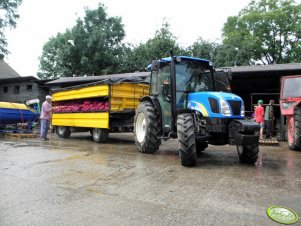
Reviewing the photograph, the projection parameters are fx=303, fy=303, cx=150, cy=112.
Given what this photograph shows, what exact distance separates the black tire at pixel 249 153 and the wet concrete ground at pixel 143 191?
0.23 m

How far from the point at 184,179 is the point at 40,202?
238 cm

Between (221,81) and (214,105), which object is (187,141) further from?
(221,81)

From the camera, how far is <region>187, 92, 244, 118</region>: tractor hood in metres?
6.46

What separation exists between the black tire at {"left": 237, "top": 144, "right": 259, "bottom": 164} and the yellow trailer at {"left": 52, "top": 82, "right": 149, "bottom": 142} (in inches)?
189

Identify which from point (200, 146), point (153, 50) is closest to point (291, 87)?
point (200, 146)

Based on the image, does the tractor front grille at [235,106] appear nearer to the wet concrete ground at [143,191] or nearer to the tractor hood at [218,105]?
the tractor hood at [218,105]

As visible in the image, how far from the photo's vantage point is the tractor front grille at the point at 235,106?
6576 millimetres

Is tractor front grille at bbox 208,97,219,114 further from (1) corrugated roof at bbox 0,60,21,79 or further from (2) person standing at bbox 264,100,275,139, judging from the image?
(1) corrugated roof at bbox 0,60,21,79

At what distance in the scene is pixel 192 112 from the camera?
688 cm

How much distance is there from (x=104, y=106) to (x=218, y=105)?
5.37 metres

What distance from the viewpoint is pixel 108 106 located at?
34.3ft

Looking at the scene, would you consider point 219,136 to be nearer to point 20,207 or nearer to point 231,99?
point 231,99

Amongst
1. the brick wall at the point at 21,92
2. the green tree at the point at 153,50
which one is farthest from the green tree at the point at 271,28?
the brick wall at the point at 21,92

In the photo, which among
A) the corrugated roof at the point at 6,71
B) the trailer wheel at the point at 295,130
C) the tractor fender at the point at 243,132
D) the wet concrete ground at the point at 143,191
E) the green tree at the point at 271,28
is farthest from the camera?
the corrugated roof at the point at 6,71
